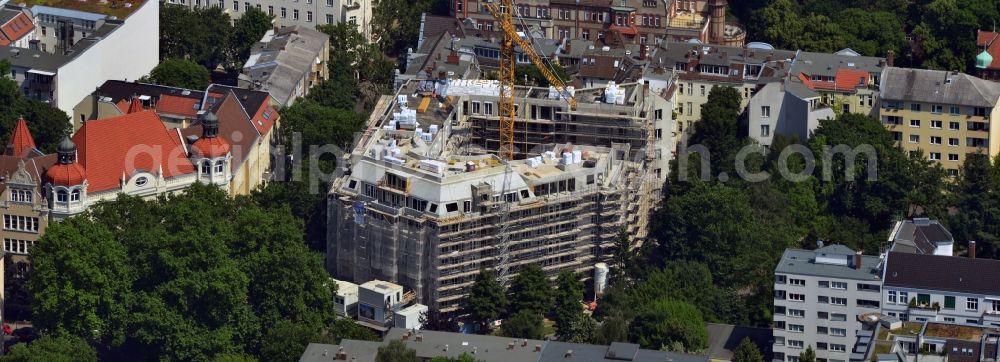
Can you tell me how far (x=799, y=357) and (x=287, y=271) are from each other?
32.0 meters

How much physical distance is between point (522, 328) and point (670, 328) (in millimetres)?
9201

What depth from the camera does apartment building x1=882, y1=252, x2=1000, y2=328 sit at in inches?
7475

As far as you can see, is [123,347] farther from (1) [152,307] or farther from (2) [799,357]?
(2) [799,357]

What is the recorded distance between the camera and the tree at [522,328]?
196625 mm

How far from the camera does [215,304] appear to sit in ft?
646

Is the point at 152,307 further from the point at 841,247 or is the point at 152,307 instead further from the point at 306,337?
the point at 841,247

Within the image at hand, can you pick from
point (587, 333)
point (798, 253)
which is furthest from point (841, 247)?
point (587, 333)

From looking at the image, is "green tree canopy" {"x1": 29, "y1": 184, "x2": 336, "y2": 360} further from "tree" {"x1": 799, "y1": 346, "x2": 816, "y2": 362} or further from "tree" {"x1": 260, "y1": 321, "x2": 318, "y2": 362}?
"tree" {"x1": 799, "y1": 346, "x2": 816, "y2": 362}

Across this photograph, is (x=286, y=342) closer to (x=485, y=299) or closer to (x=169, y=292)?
(x=169, y=292)

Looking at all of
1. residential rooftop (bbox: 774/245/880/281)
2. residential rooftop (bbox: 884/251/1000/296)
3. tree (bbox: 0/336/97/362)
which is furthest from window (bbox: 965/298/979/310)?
tree (bbox: 0/336/97/362)

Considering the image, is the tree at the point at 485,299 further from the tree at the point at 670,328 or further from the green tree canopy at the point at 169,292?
the green tree canopy at the point at 169,292

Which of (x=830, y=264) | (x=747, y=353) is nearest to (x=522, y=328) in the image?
(x=747, y=353)

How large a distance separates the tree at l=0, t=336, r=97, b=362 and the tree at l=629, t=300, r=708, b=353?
109ft

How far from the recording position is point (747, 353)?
19275 cm
